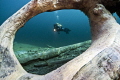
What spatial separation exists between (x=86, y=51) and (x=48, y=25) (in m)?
54.9

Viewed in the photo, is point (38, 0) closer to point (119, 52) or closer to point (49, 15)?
point (119, 52)

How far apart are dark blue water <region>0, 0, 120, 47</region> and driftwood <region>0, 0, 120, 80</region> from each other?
40.4 metres

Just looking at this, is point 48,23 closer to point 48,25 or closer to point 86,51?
point 48,25

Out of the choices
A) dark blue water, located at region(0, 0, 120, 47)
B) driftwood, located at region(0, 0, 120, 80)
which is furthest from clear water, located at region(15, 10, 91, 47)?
driftwood, located at region(0, 0, 120, 80)

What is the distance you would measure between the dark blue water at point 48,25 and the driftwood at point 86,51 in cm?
4041

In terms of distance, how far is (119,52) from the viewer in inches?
50.8

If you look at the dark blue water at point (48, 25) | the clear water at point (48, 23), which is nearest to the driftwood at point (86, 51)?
the dark blue water at point (48, 25)

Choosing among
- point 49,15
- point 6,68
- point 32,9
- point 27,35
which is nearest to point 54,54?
point 32,9

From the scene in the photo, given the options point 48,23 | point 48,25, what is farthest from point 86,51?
point 48,23

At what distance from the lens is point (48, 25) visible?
55875 millimetres

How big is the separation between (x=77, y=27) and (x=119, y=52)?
158 feet

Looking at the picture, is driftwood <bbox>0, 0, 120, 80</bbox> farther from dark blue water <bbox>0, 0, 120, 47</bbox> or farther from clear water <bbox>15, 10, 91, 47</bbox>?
clear water <bbox>15, 10, 91, 47</bbox>

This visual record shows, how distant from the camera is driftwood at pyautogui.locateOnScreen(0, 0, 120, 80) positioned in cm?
115

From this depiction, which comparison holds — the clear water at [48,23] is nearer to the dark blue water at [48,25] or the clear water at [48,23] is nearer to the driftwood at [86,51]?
the dark blue water at [48,25]
